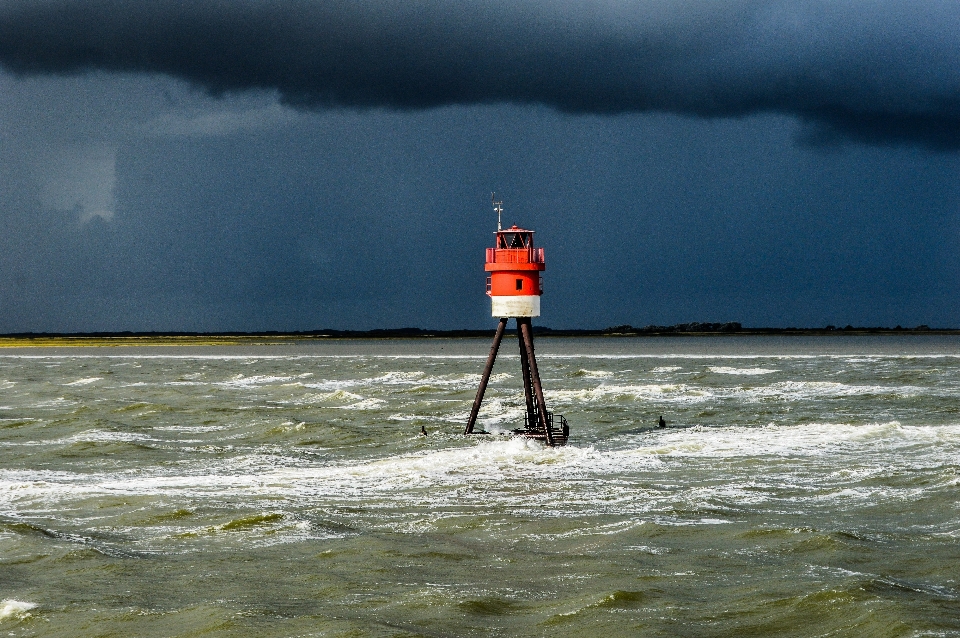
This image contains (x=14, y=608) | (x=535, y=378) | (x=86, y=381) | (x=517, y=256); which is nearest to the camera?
(x=14, y=608)

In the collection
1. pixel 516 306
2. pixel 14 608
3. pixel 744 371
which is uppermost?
pixel 516 306

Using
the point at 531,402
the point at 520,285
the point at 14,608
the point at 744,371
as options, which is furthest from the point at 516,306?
the point at 744,371

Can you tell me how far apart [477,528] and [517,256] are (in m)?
12.2

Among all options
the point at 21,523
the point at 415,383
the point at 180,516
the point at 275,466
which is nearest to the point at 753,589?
the point at 180,516

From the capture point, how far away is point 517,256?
2889 centimetres

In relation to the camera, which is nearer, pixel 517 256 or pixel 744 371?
pixel 517 256

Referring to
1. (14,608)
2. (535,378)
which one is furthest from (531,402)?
(14,608)

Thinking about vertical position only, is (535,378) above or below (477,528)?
above

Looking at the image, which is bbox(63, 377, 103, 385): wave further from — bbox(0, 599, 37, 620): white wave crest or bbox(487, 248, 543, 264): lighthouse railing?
bbox(0, 599, 37, 620): white wave crest

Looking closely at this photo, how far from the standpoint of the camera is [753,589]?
14.1 metres

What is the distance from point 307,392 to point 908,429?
103 feet

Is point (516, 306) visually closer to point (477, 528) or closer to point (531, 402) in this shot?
point (531, 402)

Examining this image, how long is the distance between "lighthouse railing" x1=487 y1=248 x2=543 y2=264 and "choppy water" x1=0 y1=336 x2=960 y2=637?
518cm

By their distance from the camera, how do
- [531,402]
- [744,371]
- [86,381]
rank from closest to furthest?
[531,402] → [86,381] → [744,371]
